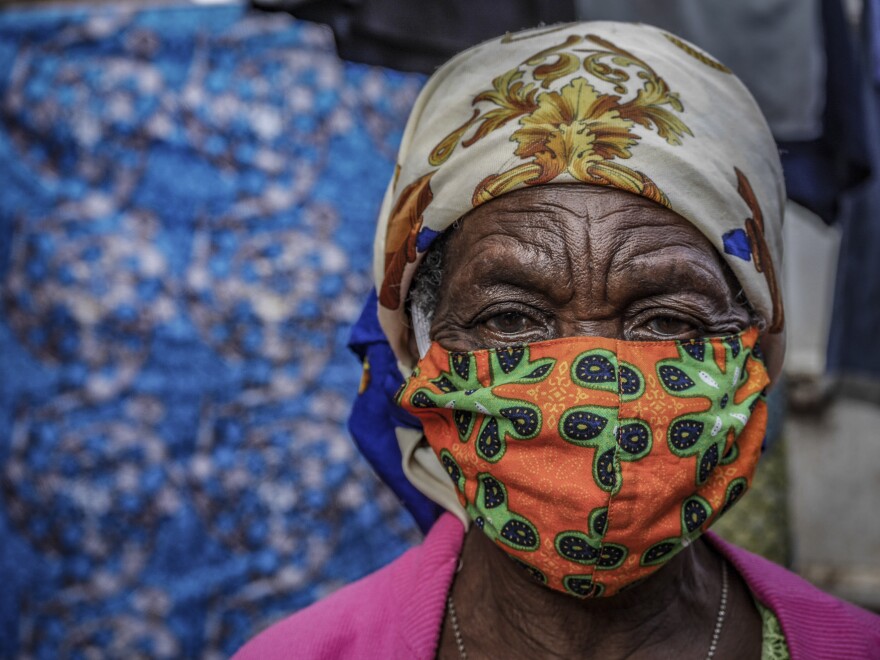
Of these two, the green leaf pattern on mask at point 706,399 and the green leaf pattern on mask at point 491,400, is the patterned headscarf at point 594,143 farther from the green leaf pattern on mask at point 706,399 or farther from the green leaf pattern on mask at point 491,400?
the green leaf pattern on mask at point 491,400

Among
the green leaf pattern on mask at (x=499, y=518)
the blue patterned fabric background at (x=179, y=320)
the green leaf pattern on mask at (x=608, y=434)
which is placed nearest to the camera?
Answer: the green leaf pattern on mask at (x=608, y=434)

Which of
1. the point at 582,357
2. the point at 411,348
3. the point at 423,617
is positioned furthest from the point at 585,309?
the point at 423,617

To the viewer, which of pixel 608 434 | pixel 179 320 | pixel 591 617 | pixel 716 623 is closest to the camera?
pixel 608 434

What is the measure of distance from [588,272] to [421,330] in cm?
45

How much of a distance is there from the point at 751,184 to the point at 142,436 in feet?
8.31

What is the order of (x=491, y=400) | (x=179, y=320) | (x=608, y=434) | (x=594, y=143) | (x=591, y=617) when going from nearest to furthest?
(x=608, y=434)
(x=491, y=400)
(x=594, y=143)
(x=591, y=617)
(x=179, y=320)

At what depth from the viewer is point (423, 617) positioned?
2057mm

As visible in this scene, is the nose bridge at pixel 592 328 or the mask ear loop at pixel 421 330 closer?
the nose bridge at pixel 592 328

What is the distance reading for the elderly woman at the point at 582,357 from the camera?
1.69 metres

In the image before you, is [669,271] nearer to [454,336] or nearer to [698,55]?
[454,336]

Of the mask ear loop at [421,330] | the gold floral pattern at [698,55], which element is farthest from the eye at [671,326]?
the gold floral pattern at [698,55]

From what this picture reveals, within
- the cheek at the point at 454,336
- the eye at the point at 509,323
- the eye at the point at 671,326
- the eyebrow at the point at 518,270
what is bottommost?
the cheek at the point at 454,336

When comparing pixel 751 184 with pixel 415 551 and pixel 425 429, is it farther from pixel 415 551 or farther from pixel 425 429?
pixel 415 551

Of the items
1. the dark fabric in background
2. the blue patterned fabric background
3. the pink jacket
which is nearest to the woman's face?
the pink jacket
